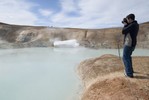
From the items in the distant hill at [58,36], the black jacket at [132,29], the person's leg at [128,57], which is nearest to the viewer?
the black jacket at [132,29]

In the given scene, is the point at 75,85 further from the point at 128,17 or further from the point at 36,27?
the point at 36,27

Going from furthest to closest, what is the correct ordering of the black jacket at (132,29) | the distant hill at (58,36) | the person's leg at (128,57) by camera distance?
1. the distant hill at (58,36)
2. the person's leg at (128,57)
3. the black jacket at (132,29)

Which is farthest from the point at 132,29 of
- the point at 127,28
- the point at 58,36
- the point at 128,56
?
the point at 58,36

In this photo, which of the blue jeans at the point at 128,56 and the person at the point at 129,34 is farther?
the blue jeans at the point at 128,56

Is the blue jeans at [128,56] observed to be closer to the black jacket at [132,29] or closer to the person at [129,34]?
the person at [129,34]

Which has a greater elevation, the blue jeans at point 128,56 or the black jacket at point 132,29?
the black jacket at point 132,29

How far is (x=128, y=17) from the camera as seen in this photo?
9.05m

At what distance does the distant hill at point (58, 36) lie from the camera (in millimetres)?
46162

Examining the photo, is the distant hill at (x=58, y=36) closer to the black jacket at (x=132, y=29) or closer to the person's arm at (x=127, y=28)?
the black jacket at (x=132, y=29)

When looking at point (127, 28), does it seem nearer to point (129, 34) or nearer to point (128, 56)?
point (129, 34)

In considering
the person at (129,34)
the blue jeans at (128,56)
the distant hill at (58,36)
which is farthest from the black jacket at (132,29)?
the distant hill at (58,36)

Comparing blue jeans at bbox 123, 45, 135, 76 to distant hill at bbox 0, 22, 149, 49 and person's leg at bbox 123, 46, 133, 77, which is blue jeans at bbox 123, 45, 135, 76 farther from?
distant hill at bbox 0, 22, 149, 49

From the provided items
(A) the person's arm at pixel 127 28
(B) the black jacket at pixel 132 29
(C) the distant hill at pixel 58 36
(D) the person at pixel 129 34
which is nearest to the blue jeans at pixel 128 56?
(D) the person at pixel 129 34

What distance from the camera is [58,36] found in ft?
175
